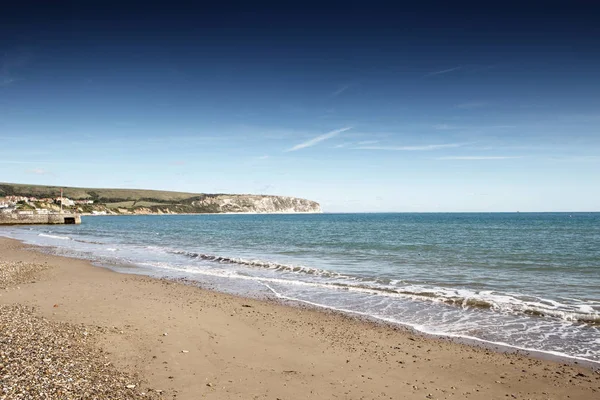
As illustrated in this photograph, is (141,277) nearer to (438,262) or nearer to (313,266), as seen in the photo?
(313,266)

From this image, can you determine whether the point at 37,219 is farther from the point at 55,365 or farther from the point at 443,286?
the point at 55,365

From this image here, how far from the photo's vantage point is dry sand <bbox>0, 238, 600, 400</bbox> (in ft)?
24.3

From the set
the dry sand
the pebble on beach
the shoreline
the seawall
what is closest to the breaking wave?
the shoreline

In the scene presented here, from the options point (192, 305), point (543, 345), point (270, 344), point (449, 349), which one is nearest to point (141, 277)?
point (192, 305)

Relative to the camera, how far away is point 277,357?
9156mm

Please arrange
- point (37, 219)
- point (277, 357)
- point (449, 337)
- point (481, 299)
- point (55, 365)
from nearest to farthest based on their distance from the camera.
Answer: point (55, 365)
point (277, 357)
point (449, 337)
point (481, 299)
point (37, 219)

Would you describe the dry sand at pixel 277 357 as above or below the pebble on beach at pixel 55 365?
below

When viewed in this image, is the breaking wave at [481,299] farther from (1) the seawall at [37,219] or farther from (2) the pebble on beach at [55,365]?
(1) the seawall at [37,219]

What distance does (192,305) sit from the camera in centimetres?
1402

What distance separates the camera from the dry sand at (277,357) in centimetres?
739

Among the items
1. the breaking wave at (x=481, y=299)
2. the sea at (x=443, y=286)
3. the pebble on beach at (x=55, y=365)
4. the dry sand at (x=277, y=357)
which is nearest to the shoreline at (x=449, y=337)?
the sea at (x=443, y=286)

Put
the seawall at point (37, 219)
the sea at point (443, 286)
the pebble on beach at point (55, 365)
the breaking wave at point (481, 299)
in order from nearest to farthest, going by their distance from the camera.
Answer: the pebble on beach at point (55, 365), the sea at point (443, 286), the breaking wave at point (481, 299), the seawall at point (37, 219)

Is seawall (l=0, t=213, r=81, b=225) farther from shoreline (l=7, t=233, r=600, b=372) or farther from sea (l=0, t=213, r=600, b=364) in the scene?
shoreline (l=7, t=233, r=600, b=372)

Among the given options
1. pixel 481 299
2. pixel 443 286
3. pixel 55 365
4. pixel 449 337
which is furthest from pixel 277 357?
pixel 443 286
